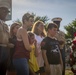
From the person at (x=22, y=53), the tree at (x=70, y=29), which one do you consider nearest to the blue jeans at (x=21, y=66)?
the person at (x=22, y=53)

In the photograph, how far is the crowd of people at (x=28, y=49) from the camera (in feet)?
18.4

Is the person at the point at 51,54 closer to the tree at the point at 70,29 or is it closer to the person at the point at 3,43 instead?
the person at the point at 3,43

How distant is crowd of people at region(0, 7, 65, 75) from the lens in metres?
5.59

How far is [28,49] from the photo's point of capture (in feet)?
18.4

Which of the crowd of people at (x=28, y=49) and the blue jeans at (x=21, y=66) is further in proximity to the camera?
the crowd of people at (x=28, y=49)

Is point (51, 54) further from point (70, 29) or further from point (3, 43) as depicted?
point (70, 29)

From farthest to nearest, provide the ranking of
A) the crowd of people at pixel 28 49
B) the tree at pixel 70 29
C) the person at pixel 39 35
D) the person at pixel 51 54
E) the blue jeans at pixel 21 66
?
1. the tree at pixel 70 29
2. the person at pixel 39 35
3. the person at pixel 51 54
4. the crowd of people at pixel 28 49
5. the blue jeans at pixel 21 66

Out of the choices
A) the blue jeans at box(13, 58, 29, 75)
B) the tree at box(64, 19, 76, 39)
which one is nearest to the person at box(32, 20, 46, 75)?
the blue jeans at box(13, 58, 29, 75)

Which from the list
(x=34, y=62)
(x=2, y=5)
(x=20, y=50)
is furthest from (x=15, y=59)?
(x=2, y=5)

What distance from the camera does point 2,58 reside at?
5652 millimetres

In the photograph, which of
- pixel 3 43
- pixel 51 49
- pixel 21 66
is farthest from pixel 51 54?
pixel 3 43

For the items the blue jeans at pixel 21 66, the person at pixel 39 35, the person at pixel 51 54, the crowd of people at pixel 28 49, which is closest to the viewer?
the blue jeans at pixel 21 66

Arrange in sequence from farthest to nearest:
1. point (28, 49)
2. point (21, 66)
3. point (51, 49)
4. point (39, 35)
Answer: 1. point (39, 35)
2. point (51, 49)
3. point (28, 49)
4. point (21, 66)

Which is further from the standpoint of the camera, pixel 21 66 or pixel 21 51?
pixel 21 51
